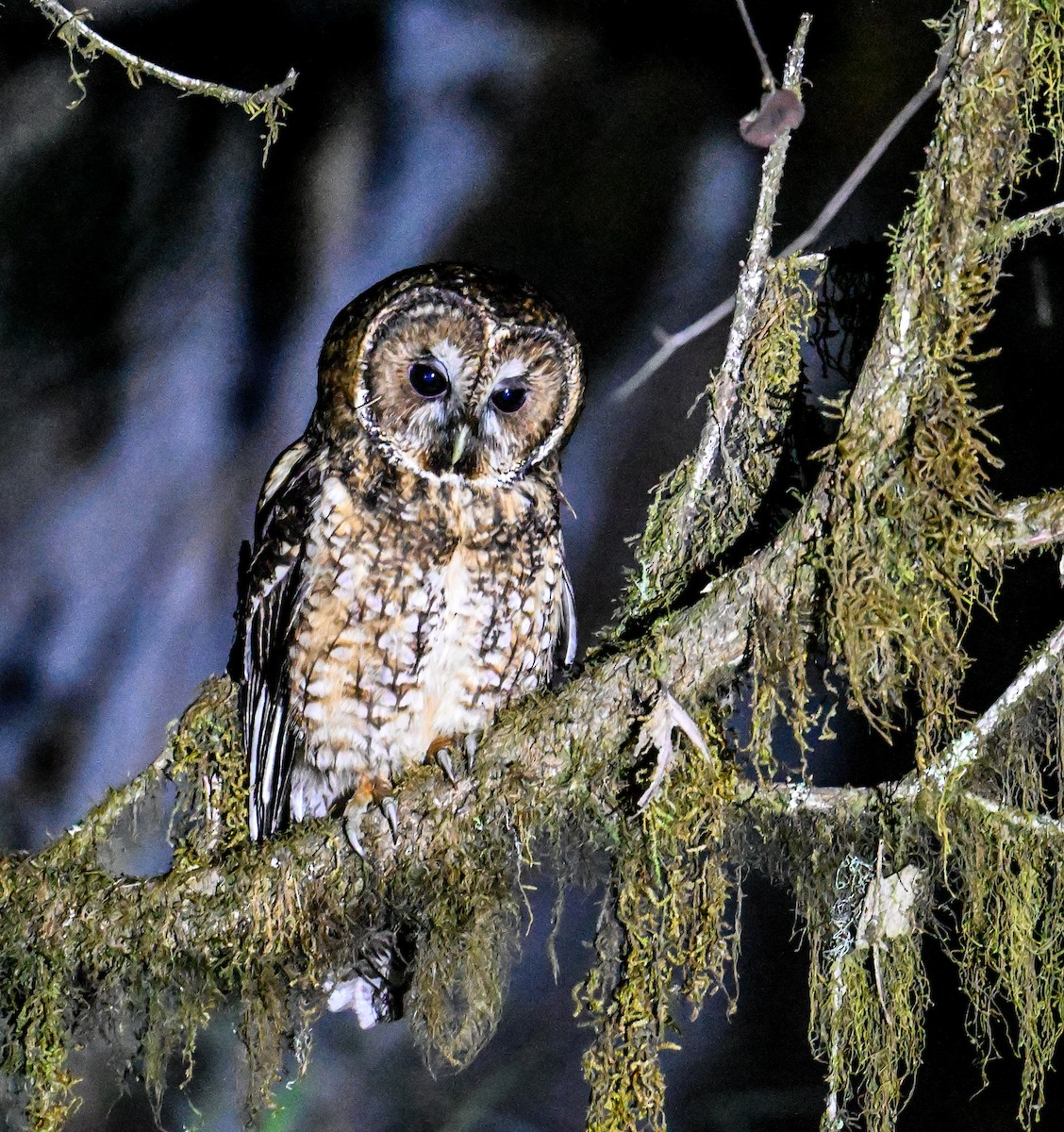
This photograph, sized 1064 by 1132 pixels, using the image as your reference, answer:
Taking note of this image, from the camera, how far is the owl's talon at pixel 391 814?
5.95 ft

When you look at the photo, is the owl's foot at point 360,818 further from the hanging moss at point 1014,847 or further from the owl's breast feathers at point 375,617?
the hanging moss at point 1014,847

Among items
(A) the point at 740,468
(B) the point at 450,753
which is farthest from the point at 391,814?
(A) the point at 740,468

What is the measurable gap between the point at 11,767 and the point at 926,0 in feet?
10.5

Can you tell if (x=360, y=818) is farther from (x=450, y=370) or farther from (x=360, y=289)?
(x=360, y=289)

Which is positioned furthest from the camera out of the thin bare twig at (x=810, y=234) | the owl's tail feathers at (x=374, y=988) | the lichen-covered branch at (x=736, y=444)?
the thin bare twig at (x=810, y=234)

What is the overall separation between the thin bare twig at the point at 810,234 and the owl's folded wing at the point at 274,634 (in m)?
1.02

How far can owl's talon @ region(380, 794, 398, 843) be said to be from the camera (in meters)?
1.81

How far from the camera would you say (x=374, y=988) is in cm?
231

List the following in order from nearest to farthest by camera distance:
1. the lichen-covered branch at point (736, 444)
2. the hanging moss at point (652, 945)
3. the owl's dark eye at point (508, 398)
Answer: the hanging moss at point (652, 945)
the lichen-covered branch at point (736, 444)
the owl's dark eye at point (508, 398)

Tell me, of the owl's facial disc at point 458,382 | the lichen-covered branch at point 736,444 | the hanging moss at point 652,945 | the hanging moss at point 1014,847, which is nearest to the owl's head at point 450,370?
the owl's facial disc at point 458,382

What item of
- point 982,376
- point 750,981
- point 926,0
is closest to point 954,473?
point 982,376

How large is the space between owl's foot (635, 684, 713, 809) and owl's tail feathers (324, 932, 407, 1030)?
0.98 meters

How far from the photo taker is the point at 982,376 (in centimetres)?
273

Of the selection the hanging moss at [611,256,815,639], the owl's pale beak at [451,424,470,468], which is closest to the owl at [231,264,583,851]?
the owl's pale beak at [451,424,470,468]
